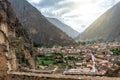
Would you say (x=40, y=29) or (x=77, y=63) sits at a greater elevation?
(x=40, y=29)

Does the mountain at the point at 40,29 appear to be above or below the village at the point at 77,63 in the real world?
above

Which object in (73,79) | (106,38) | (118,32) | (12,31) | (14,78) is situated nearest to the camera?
(73,79)

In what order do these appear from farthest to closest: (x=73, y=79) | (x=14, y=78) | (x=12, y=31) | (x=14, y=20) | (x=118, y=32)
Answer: (x=118, y=32) → (x=14, y=20) → (x=12, y=31) → (x=14, y=78) → (x=73, y=79)

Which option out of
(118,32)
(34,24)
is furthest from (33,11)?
(118,32)

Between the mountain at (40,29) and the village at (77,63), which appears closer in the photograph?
the village at (77,63)

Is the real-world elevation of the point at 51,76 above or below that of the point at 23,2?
below

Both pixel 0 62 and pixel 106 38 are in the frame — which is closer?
pixel 0 62

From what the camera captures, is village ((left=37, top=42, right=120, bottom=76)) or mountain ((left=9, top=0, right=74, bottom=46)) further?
mountain ((left=9, top=0, right=74, bottom=46))

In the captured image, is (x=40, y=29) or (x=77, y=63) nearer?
(x=77, y=63)

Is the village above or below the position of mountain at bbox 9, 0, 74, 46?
below

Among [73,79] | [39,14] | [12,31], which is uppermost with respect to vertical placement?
[39,14]

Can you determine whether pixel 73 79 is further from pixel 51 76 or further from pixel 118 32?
pixel 118 32
